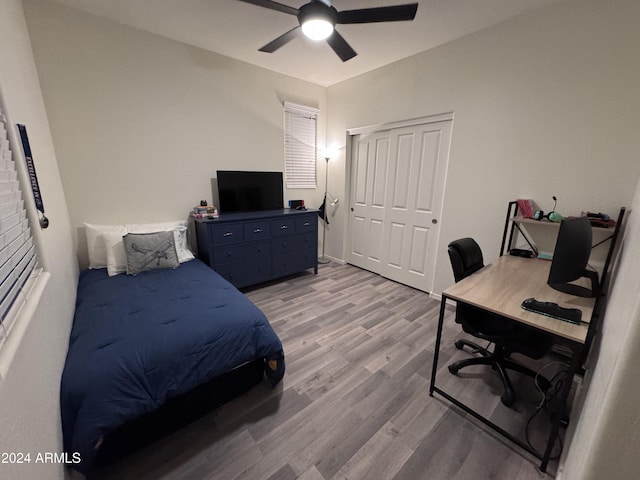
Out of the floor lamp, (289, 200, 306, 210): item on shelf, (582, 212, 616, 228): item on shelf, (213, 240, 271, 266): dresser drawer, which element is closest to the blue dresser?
(213, 240, 271, 266): dresser drawer

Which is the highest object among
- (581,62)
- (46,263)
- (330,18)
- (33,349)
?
(330,18)

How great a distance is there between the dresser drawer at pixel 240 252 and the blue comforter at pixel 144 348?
2.65ft

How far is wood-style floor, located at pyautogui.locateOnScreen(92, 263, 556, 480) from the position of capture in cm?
131

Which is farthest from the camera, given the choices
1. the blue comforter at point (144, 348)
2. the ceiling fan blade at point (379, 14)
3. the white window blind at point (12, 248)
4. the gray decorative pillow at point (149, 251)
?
the gray decorative pillow at point (149, 251)

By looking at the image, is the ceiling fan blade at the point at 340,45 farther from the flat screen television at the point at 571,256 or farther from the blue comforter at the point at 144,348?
the blue comforter at the point at 144,348

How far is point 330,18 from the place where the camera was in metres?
1.79

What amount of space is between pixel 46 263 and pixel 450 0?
3.20 metres

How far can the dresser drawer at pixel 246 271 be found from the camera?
9.93ft

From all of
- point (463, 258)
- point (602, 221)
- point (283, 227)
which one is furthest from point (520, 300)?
point (283, 227)

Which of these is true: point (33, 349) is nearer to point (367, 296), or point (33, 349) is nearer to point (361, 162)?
point (367, 296)

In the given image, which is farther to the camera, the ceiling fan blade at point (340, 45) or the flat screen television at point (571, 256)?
the ceiling fan blade at point (340, 45)

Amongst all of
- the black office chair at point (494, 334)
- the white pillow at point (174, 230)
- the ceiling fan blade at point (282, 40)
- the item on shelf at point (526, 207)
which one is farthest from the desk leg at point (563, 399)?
the white pillow at point (174, 230)

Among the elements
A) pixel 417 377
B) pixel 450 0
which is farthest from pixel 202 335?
pixel 450 0

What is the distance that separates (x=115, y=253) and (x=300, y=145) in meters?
2.74
